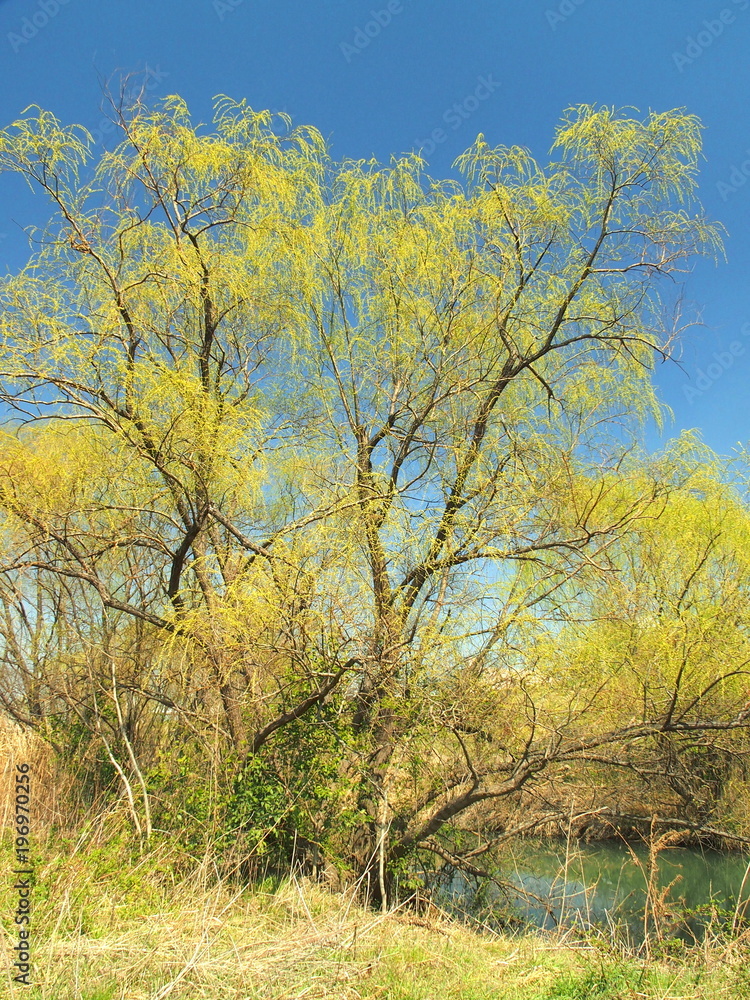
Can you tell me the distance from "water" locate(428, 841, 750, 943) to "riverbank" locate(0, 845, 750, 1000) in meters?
0.49

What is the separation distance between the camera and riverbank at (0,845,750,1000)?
291cm

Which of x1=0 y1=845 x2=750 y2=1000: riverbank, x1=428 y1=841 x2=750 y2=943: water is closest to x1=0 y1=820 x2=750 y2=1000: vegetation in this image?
x1=0 y1=845 x2=750 y2=1000: riverbank

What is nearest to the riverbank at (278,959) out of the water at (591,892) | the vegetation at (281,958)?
the vegetation at (281,958)

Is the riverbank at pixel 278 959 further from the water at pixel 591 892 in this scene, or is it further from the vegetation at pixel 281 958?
the water at pixel 591 892

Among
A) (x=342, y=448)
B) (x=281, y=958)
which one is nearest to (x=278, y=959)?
(x=281, y=958)

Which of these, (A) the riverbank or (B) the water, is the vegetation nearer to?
(A) the riverbank

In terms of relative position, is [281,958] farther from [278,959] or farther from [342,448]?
[342,448]

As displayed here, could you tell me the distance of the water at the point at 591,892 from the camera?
5.29 meters

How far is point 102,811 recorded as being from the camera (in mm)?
5855

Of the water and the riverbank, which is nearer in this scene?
the riverbank

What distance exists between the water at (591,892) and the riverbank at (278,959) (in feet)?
1.59

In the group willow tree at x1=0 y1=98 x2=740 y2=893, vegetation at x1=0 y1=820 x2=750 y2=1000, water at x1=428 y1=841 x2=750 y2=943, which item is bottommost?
water at x1=428 y1=841 x2=750 y2=943

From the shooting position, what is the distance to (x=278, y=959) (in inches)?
124

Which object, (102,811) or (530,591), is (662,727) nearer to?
(530,591)
